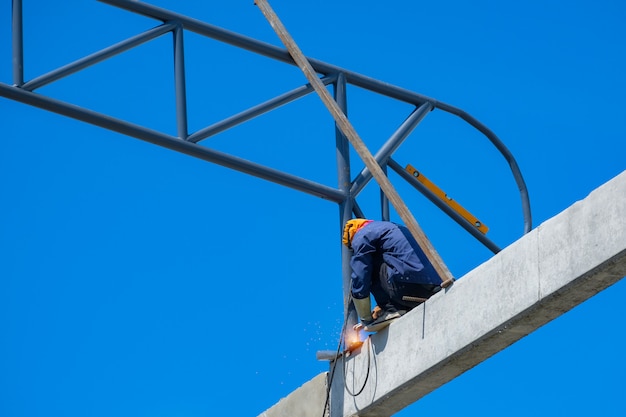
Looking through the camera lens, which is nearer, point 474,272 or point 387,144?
point 474,272

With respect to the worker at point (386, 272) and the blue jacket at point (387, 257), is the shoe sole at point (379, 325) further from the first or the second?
the blue jacket at point (387, 257)

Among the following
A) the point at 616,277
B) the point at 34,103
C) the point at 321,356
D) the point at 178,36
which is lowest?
the point at 616,277

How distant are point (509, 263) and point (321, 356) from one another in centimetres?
250

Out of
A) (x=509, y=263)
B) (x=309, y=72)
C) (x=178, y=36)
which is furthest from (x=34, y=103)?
(x=509, y=263)

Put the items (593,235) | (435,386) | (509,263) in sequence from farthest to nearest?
(435,386) → (509,263) → (593,235)

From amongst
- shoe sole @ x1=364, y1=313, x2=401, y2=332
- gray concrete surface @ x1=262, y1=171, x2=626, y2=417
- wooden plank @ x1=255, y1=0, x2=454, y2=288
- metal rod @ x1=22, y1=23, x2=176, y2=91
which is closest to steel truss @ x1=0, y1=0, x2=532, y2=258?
metal rod @ x1=22, y1=23, x2=176, y2=91

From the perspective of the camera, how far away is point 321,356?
41.2ft

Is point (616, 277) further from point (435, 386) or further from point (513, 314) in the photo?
point (435, 386)

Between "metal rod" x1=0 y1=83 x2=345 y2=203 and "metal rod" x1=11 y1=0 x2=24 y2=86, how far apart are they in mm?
119

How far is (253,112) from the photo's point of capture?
1272 cm

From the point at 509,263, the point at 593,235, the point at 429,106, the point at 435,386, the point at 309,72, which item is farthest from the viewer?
the point at 429,106

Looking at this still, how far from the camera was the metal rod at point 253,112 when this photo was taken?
1244 cm

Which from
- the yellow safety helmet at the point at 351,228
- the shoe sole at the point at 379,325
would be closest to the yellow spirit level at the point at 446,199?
the yellow safety helmet at the point at 351,228

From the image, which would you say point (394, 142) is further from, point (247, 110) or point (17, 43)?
point (17, 43)
